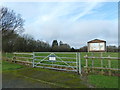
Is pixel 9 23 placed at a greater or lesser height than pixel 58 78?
greater

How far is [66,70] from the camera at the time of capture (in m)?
7.75

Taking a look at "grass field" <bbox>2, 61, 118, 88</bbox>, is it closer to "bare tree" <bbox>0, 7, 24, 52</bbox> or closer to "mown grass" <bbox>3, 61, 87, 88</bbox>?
"mown grass" <bbox>3, 61, 87, 88</bbox>

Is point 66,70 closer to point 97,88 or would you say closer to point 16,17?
point 97,88

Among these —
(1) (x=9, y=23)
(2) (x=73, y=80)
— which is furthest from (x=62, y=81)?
(1) (x=9, y=23)

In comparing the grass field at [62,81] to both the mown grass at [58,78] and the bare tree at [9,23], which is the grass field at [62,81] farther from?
the bare tree at [9,23]

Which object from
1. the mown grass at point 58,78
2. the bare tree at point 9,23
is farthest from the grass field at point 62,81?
the bare tree at point 9,23

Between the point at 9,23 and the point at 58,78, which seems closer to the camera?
the point at 58,78

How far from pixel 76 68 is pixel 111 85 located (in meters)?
2.71

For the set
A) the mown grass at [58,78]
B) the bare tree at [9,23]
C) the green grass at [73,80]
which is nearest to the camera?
the green grass at [73,80]

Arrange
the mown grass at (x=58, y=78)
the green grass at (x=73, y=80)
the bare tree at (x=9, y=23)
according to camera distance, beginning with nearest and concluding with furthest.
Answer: the green grass at (x=73, y=80)
the mown grass at (x=58, y=78)
the bare tree at (x=9, y=23)

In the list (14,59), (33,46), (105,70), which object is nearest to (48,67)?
(105,70)

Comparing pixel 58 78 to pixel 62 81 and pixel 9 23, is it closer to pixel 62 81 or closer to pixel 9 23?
pixel 62 81

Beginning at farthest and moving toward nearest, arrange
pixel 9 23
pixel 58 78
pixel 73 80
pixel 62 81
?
pixel 9 23 < pixel 58 78 < pixel 73 80 < pixel 62 81

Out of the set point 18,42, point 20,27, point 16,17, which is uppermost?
point 16,17
